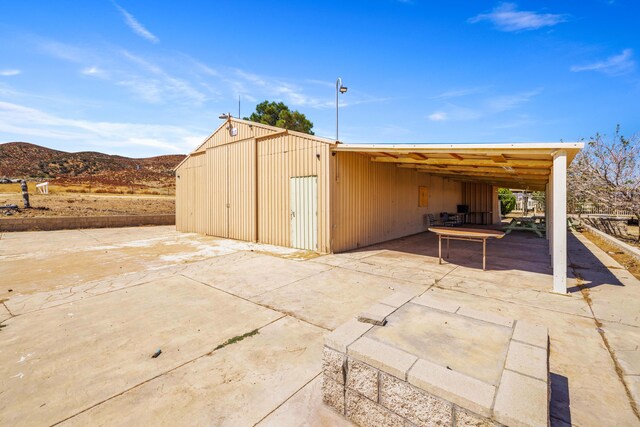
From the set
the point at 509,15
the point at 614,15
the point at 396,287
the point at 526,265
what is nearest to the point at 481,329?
the point at 396,287

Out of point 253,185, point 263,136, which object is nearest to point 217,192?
point 253,185

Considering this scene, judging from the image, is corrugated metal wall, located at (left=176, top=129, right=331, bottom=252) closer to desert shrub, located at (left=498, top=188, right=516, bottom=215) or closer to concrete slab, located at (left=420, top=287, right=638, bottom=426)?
concrete slab, located at (left=420, top=287, right=638, bottom=426)

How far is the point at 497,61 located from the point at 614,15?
11.6 feet

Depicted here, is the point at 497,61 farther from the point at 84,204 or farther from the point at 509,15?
the point at 84,204

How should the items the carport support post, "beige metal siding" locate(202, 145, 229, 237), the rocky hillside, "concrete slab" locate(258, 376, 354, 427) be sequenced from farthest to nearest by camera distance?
the rocky hillside
"beige metal siding" locate(202, 145, 229, 237)
the carport support post
"concrete slab" locate(258, 376, 354, 427)

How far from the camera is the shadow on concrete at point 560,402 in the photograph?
1873 mm

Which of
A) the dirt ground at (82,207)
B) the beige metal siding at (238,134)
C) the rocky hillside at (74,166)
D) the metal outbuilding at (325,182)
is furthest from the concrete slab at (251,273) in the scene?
the rocky hillside at (74,166)

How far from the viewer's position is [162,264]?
649 centimetres

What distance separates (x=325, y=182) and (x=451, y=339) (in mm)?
5832

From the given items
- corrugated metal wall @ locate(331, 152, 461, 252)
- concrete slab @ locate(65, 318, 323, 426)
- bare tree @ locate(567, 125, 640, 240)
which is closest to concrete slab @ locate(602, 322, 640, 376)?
concrete slab @ locate(65, 318, 323, 426)

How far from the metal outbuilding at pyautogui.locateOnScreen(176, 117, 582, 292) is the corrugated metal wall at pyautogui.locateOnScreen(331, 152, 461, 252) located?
0.03 metres

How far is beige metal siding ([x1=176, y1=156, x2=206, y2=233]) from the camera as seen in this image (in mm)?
12383

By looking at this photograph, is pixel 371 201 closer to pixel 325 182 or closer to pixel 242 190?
pixel 325 182

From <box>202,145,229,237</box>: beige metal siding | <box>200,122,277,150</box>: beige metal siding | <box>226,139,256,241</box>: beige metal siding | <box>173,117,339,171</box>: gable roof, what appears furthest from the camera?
<box>202,145,229,237</box>: beige metal siding
